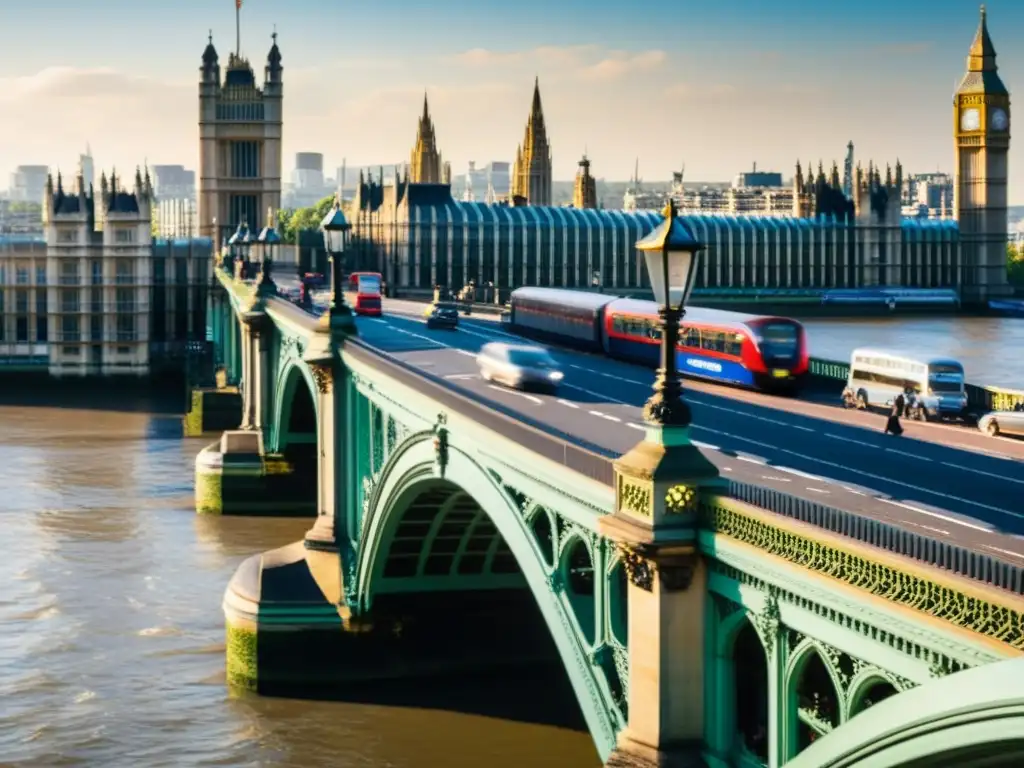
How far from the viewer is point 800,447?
2302 cm

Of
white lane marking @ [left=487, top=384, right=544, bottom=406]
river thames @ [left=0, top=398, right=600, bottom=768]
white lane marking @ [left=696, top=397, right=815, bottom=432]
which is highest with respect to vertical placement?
white lane marking @ [left=487, top=384, right=544, bottom=406]

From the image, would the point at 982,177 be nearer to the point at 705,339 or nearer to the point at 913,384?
the point at 705,339

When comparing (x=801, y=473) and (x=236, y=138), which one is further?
(x=236, y=138)

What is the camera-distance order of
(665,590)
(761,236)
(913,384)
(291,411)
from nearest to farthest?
(665,590) → (913,384) → (291,411) → (761,236)

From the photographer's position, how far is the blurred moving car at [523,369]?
31328mm

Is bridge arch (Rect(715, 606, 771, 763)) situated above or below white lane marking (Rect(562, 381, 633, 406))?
below

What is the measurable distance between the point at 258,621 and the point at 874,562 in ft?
69.3

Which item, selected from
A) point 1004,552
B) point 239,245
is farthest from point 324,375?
point 239,245

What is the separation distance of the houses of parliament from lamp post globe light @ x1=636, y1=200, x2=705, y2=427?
12955cm

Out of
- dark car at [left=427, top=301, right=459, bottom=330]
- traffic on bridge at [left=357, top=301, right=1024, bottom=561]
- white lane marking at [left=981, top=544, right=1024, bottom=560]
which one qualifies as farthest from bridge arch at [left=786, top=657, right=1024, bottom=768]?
dark car at [left=427, top=301, right=459, bottom=330]

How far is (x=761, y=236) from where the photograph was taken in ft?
527

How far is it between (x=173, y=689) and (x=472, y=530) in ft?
20.1

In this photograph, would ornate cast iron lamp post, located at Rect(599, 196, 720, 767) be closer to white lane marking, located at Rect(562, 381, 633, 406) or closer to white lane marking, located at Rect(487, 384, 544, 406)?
white lane marking, located at Rect(487, 384, 544, 406)

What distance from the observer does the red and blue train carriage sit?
32375 millimetres
